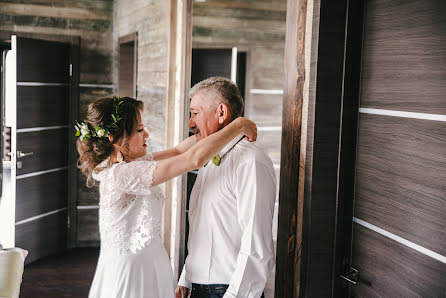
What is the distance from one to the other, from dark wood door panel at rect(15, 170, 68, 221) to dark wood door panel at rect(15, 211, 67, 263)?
0.11 meters

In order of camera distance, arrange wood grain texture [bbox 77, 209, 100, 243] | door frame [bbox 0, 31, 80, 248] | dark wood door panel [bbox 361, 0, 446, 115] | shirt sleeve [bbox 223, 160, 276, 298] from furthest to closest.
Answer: wood grain texture [bbox 77, 209, 100, 243] → door frame [bbox 0, 31, 80, 248] → shirt sleeve [bbox 223, 160, 276, 298] → dark wood door panel [bbox 361, 0, 446, 115]

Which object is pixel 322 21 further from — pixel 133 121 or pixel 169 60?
pixel 169 60

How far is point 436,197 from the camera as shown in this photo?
152cm

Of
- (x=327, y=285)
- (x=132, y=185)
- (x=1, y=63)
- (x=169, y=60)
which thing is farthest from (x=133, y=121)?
(x=1, y=63)

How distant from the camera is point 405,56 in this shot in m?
1.66

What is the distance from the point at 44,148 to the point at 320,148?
14.0 ft

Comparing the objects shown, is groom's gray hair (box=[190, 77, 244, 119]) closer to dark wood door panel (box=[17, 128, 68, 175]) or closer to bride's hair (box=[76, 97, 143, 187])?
bride's hair (box=[76, 97, 143, 187])

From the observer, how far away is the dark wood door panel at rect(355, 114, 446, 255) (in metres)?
A: 1.52

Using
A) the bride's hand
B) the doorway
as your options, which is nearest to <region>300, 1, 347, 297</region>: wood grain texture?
the bride's hand

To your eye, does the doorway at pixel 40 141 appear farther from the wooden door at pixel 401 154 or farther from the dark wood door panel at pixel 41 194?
the wooden door at pixel 401 154

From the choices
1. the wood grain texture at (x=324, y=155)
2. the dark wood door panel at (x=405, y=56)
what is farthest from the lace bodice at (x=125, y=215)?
the dark wood door panel at (x=405, y=56)

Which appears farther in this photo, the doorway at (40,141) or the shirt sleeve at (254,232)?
the doorway at (40,141)

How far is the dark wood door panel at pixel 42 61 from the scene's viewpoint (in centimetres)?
511

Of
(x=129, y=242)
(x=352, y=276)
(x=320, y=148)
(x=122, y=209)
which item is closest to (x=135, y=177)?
(x=122, y=209)
